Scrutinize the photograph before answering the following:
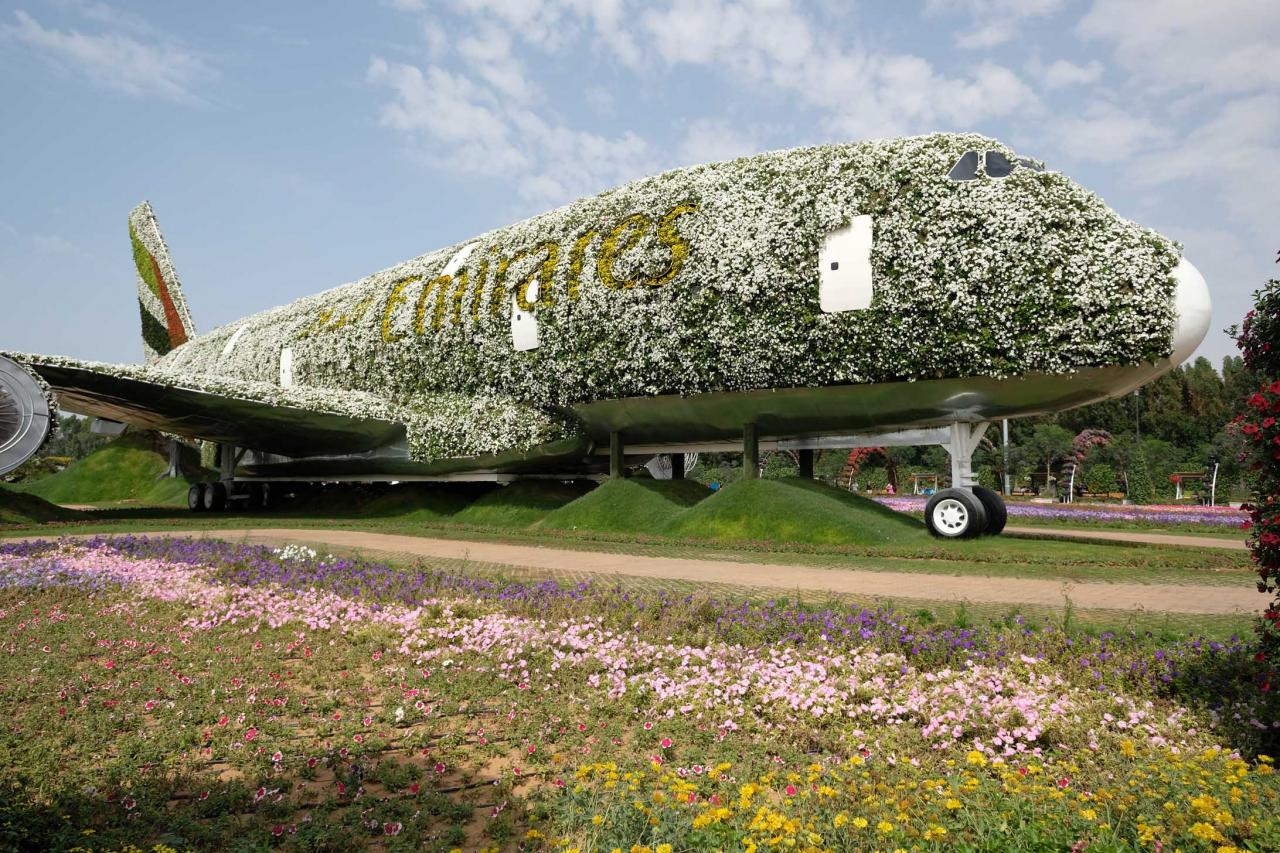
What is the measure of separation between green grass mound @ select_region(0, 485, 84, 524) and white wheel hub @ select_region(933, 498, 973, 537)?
69.0 ft

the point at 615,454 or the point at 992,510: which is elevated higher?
the point at 615,454

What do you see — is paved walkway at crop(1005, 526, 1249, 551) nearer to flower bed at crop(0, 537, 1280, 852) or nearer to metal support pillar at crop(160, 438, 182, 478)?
flower bed at crop(0, 537, 1280, 852)

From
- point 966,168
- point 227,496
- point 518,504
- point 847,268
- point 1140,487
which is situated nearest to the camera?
point 966,168

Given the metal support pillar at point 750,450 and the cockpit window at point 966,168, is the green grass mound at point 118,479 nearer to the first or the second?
the metal support pillar at point 750,450

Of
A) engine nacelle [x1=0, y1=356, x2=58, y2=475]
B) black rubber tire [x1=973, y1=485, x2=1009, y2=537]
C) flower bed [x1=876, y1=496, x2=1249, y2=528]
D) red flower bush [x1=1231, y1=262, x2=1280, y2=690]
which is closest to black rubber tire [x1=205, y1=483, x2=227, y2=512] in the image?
engine nacelle [x1=0, y1=356, x2=58, y2=475]

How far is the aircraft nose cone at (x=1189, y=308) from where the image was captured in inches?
553

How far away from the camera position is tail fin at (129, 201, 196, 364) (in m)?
37.0

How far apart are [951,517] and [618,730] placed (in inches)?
462

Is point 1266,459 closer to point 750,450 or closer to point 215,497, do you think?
point 750,450

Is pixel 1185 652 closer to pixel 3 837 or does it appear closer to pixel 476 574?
pixel 3 837

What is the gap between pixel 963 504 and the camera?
51.9ft

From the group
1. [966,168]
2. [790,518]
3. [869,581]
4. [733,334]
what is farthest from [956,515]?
[966,168]

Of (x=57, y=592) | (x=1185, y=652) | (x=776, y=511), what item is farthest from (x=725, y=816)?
(x=776, y=511)

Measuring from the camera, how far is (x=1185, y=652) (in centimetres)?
655
